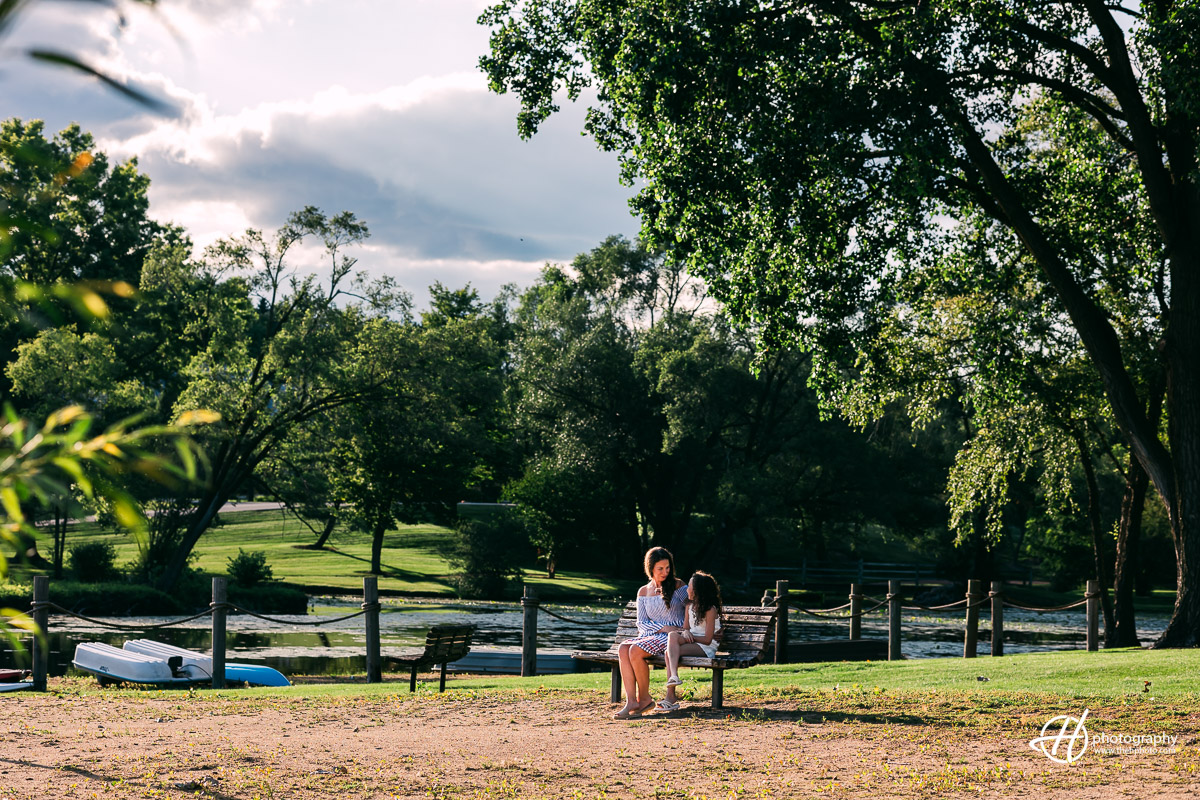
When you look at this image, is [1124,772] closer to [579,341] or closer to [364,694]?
[364,694]

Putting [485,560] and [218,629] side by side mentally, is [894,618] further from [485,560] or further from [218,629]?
[485,560]

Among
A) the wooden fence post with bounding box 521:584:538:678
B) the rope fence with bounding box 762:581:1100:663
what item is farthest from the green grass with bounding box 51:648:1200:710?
the rope fence with bounding box 762:581:1100:663

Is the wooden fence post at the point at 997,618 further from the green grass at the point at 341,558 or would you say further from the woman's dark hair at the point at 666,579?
the green grass at the point at 341,558

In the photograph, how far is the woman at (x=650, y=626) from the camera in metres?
10.2

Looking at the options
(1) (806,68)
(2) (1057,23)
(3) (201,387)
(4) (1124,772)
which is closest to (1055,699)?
(4) (1124,772)

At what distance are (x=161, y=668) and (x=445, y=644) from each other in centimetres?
603

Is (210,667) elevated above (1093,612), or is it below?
below

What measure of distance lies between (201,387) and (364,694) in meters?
25.7

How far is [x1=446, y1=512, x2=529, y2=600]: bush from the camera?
42.6 meters

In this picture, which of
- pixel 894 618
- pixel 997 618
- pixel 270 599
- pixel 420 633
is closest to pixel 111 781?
pixel 894 618

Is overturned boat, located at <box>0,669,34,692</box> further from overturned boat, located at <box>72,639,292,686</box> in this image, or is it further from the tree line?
the tree line

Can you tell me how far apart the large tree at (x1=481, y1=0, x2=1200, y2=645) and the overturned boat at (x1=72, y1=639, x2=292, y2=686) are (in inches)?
367

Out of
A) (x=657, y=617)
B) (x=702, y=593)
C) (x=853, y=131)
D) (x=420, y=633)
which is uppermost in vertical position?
(x=853, y=131)

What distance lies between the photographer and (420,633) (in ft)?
91.4
